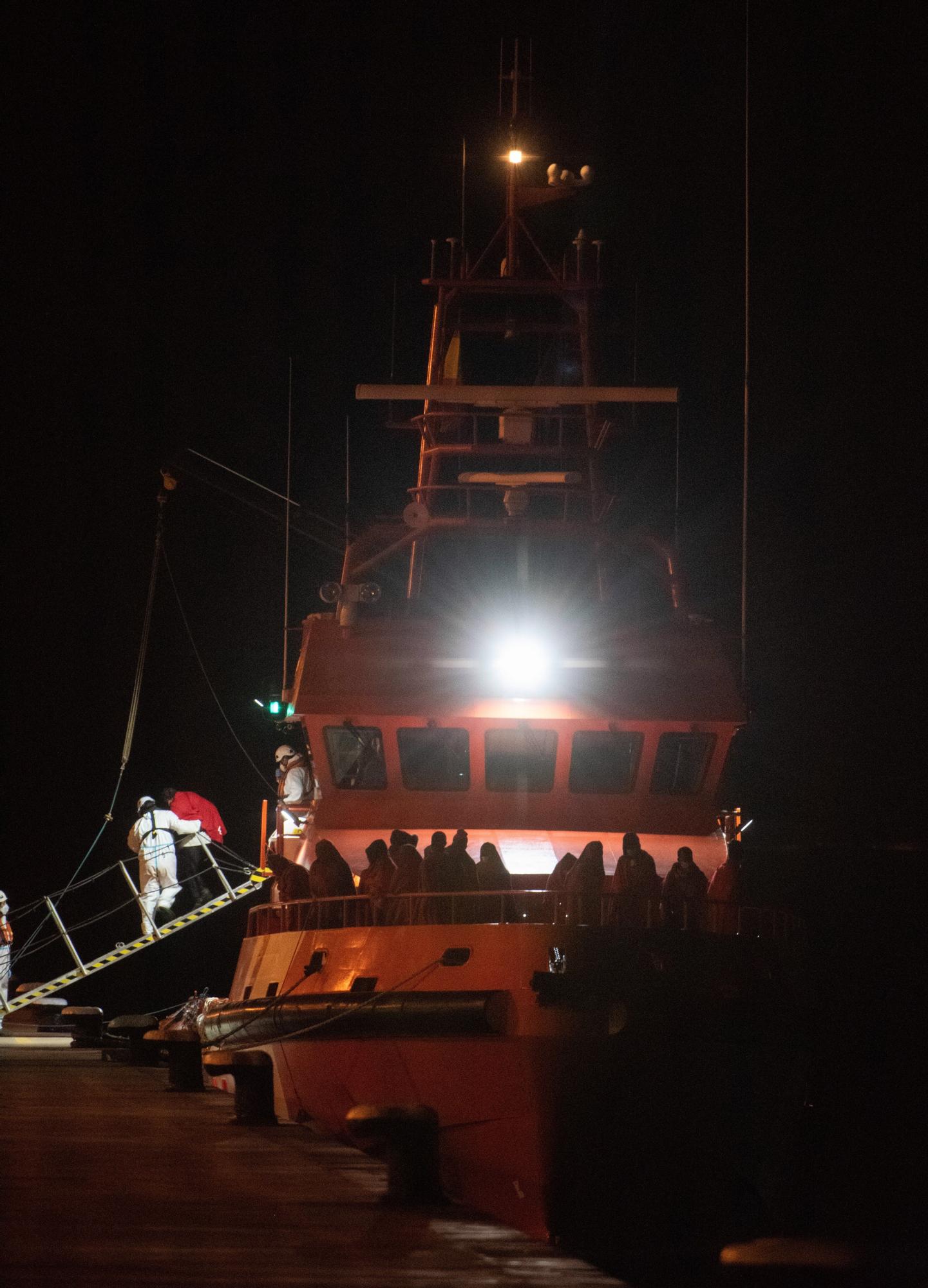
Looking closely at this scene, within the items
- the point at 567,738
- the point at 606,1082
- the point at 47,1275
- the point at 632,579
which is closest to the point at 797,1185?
the point at 606,1082

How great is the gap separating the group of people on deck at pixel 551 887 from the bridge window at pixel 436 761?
1.58m

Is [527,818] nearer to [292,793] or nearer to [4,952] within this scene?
[292,793]

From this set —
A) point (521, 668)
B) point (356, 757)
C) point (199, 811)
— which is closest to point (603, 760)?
point (521, 668)

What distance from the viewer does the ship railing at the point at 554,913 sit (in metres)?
10.4

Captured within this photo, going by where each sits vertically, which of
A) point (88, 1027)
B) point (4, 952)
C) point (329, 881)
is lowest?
point (88, 1027)

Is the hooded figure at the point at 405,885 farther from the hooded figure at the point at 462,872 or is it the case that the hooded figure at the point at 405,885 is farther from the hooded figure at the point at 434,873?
the hooded figure at the point at 462,872

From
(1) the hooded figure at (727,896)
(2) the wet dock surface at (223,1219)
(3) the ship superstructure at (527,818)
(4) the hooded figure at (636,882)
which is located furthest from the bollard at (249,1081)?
(1) the hooded figure at (727,896)

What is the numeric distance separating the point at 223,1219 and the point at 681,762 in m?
7.72

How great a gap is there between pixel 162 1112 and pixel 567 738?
14.5 feet

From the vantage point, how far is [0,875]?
109 feet

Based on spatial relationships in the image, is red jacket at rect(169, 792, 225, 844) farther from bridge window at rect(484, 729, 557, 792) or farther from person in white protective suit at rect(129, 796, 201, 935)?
bridge window at rect(484, 729, 557, 792)

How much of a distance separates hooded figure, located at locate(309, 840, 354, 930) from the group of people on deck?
0.04ft

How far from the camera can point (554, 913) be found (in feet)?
34.4

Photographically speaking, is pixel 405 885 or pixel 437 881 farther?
pixel 405 885
